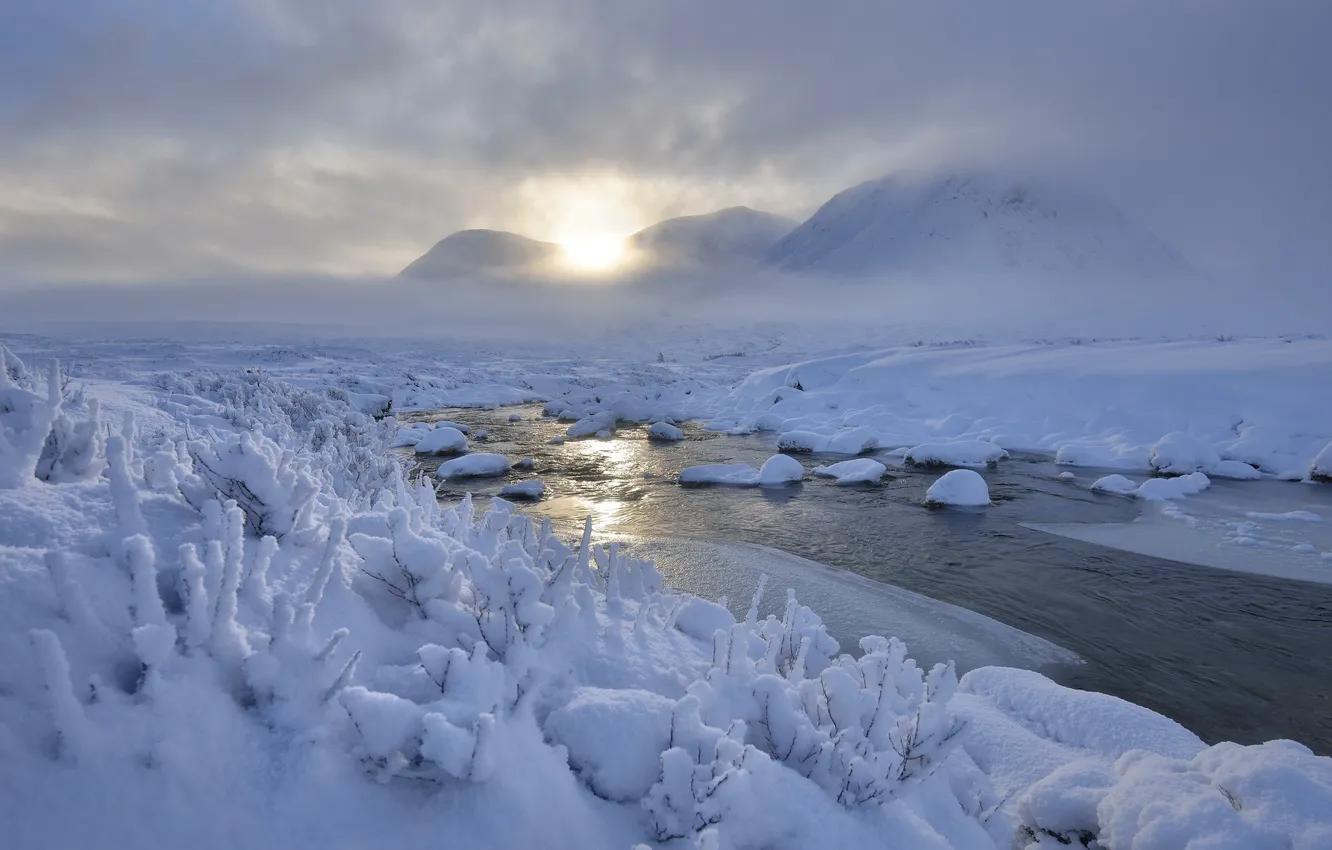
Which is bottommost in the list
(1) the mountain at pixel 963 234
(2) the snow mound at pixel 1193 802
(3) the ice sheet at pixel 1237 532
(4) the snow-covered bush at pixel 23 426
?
(3) the ice sheet at pixel 1237 532

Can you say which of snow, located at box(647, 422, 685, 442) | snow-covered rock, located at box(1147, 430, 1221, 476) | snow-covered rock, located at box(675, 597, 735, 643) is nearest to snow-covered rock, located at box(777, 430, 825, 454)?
snow, located at box(647, 422, 685, 442)

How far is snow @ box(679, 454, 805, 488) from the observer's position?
13.5 meters

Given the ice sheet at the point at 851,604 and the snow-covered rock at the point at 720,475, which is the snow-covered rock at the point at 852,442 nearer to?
the snow-covered rock at the point at 720,475

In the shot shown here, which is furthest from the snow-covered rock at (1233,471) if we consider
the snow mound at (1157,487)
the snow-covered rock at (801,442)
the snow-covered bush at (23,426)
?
the snow-covered bush at (23,426)

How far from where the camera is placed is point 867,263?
15838cm

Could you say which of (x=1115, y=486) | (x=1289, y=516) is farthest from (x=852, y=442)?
(x=1289, y=516)

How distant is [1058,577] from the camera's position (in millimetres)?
8094

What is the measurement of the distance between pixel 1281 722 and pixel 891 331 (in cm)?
7669

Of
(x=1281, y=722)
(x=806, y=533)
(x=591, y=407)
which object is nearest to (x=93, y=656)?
(x=1281, y=722)

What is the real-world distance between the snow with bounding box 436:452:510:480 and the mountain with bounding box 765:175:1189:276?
6186 inches

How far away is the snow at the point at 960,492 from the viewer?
11.6m

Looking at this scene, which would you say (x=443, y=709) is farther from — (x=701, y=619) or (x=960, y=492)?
(x=960, y=492)

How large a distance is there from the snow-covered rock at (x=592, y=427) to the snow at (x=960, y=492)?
486 inches

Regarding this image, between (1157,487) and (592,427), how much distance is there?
1582cm
